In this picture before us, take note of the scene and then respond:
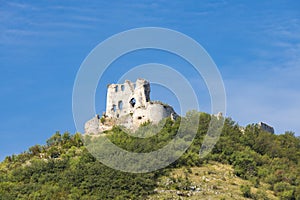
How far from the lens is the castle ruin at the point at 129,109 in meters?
98.9

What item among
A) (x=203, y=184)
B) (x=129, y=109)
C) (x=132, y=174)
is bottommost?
(x=203, y=184)

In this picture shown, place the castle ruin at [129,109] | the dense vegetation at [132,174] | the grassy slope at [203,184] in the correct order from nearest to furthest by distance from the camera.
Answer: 1. the grassy slope at [203,184]
2. the dense vegetation at [132,174]
3. the castle ruin at [129,109]

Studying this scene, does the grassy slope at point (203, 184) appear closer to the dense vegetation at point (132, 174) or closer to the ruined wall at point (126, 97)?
the dense vegetation at point (132, 174)

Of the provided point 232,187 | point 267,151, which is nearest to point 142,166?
point 232,187

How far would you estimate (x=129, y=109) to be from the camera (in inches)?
4048

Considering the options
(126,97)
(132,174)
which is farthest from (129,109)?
(132,174)

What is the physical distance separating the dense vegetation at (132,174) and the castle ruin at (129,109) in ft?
6.28

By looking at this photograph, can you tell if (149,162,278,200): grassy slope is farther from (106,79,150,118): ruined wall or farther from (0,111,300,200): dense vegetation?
(106,79,150,118): ruined wall

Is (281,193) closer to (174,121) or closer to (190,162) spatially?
(190,162)

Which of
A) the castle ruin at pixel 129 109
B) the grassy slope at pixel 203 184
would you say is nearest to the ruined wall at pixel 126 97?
the castle ruin at pixel 129 109

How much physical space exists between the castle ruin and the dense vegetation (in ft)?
6.28

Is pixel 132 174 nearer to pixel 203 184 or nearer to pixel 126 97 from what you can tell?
pixel 203 184

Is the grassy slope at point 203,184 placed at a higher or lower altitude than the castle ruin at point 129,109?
lower

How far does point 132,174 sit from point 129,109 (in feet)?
64.4
